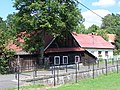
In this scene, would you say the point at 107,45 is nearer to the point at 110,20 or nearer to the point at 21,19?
the point at 21,19

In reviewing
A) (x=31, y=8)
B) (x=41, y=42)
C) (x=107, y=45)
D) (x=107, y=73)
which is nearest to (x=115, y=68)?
(x=107, y=73)

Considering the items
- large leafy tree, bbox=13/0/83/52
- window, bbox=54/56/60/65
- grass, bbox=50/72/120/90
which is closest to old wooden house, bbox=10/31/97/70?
window, bbox=54/56/60/65

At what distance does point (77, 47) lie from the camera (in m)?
52.5

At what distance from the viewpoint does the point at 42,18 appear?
40.9m

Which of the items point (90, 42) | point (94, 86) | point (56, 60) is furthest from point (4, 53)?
point (90, 42)

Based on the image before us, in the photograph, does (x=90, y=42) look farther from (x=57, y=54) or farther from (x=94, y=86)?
(x=94, y=86)

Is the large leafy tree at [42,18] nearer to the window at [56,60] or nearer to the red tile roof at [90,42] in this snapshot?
the window at [56,60]

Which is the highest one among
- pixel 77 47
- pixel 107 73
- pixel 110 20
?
pixel 110 20

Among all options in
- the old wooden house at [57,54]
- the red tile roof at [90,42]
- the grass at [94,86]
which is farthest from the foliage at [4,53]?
the red tile roof at [90,42]

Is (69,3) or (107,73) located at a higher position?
(69,3)

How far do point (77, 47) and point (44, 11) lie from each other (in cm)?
1337

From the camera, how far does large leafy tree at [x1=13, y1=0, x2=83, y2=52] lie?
1619 inches

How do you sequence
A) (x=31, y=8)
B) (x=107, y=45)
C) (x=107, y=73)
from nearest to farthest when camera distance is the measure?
(x=107, y=73), (x=31, y=8), (x=107, y=45)

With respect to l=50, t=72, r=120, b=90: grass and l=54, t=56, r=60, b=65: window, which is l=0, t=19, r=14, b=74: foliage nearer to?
l=54, t=56, r=60, b=65: window
